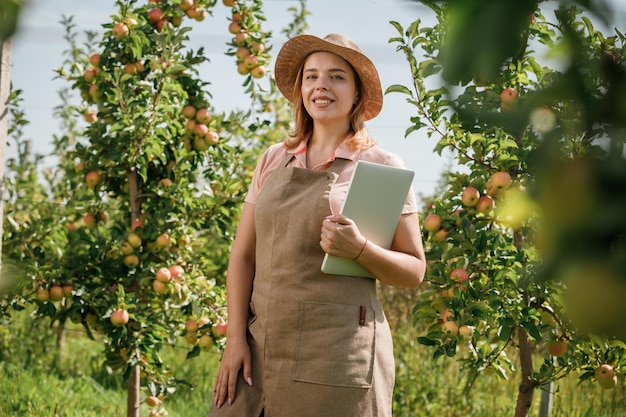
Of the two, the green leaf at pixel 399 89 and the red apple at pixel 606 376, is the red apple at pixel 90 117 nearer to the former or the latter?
the green leaf at pixel 399 89

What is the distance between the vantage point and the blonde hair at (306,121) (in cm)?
205

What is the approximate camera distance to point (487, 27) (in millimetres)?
307

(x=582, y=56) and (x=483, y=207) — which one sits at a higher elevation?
(x=483, y=207)

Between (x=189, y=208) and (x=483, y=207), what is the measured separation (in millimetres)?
1133

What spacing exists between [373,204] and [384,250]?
0.35ft

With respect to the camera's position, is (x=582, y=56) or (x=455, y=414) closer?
(x=582, y=56)

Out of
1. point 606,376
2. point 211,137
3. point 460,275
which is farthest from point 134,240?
point 606,376

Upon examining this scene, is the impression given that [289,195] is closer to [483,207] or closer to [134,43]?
[483,207]

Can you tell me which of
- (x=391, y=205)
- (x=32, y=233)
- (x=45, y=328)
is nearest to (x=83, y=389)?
(x=45, y=328)

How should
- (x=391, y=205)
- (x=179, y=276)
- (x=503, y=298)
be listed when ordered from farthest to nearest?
1. (x=179, y=276)
2. (x=503, y=298)
3. (x=391, y=205)

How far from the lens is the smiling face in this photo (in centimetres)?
199

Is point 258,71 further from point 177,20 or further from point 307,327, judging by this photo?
point 307,327

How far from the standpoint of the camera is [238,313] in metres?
2.00

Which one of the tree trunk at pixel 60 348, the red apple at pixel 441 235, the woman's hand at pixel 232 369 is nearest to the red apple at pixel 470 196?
the red apple at pixel 441 235
